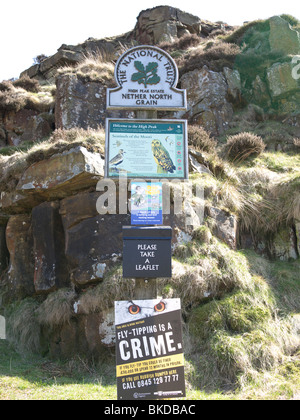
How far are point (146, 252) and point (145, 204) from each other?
0.55m

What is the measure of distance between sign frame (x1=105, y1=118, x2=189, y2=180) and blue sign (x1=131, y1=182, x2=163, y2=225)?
5.9 inches

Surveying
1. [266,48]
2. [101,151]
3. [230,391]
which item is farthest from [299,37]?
[230,391]

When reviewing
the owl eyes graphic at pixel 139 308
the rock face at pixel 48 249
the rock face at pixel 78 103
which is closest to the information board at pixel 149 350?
the owl eyes graphic at pixel 139 308

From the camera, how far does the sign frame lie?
4.71 metres

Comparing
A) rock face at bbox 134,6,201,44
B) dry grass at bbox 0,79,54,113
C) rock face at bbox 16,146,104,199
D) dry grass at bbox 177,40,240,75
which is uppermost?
rock face at bbox 134,6,201,44

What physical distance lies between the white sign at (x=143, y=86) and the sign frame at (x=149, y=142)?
0.78ft

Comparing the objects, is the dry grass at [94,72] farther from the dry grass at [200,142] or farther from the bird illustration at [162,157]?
the bird illustration at [162,157]

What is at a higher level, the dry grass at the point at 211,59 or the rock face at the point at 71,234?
the dry grass at the point at 211,59

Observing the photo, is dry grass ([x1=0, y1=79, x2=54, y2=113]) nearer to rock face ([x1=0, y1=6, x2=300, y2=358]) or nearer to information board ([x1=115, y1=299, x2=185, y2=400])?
rock face ([x1=0, y1=6, x2=300, y2=358])

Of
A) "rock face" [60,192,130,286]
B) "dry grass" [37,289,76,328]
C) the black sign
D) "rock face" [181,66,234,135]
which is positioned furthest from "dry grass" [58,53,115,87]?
the black sign

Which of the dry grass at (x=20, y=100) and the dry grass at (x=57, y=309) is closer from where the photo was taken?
the dry grass at (x=57, y=309)

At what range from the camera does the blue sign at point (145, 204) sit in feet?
14.9

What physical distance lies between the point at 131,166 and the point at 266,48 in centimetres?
1440

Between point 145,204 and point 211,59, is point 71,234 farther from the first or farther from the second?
point 211,59
